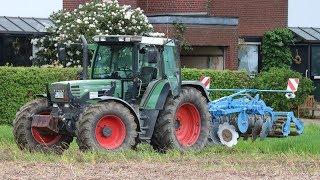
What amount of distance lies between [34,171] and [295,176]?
3.83 metres

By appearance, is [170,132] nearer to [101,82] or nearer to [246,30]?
[101,82]

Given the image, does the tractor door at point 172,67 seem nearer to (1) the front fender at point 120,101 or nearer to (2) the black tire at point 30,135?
(1) the front fender at point 120,101

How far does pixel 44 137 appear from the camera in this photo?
1933cm

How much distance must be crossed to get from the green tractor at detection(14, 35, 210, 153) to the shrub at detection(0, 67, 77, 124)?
8281 millimetres

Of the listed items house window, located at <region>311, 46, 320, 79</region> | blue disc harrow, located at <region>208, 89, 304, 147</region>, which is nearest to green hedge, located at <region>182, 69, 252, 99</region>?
blue disc harrow, located at <region>208, 89, 304, 147</region>

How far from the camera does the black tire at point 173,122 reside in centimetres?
1916

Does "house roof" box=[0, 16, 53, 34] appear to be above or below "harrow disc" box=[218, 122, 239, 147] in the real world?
above

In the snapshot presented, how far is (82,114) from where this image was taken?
1817 cm

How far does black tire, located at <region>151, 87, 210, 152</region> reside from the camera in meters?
19.2

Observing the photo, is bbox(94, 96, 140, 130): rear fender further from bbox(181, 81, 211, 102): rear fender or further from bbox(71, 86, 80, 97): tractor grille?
bbox(181, 81, 211, 102): rear fender

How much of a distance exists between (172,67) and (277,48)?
64.6ft

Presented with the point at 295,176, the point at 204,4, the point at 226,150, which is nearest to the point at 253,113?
the point at 226,150

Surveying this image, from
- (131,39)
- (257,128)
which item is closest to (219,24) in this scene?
(257,128)

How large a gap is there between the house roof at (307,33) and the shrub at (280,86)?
19.5ft
